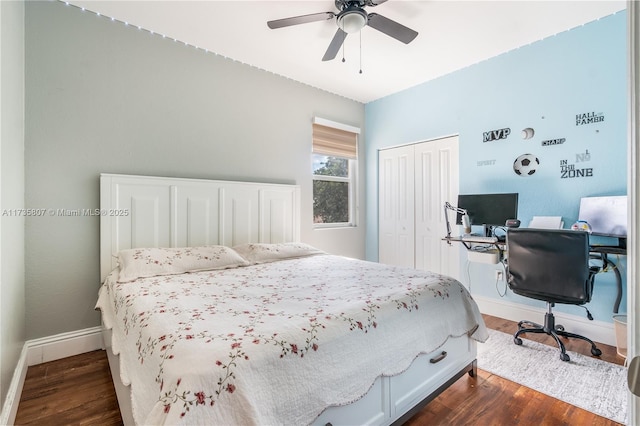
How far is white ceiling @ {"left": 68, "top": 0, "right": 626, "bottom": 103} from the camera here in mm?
2400

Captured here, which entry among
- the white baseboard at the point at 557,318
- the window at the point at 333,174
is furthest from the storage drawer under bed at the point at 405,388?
the window at the point at 333,174

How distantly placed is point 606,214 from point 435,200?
1635mm

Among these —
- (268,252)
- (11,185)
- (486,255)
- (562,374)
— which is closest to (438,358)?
(562,374)

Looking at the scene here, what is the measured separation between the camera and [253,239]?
3289 millimetres

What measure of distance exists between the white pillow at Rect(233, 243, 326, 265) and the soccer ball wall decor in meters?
2.31

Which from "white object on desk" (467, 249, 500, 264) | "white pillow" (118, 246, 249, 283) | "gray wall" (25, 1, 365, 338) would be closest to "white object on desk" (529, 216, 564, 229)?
"white object on desk" (467, 249, 500, 264)

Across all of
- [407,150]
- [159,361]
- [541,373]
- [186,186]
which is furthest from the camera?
[407,150]

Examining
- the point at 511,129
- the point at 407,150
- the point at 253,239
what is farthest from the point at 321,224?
the point at 511,129

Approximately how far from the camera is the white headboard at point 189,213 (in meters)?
2.50

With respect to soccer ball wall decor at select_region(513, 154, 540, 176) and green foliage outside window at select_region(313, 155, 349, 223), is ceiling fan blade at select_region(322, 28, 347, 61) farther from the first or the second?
soccer ball wall decor at select_region(513, 154, 540, 176)

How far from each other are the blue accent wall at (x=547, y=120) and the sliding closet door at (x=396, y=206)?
1.43 ft

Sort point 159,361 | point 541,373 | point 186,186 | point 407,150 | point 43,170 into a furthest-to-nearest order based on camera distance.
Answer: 1. point 407,150
2. point 186,186
3. point 43,170
4. point 541,373
5. point 159,361

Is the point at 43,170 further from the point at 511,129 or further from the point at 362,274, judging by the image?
the point at 511,129

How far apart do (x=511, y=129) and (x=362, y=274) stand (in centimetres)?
239
